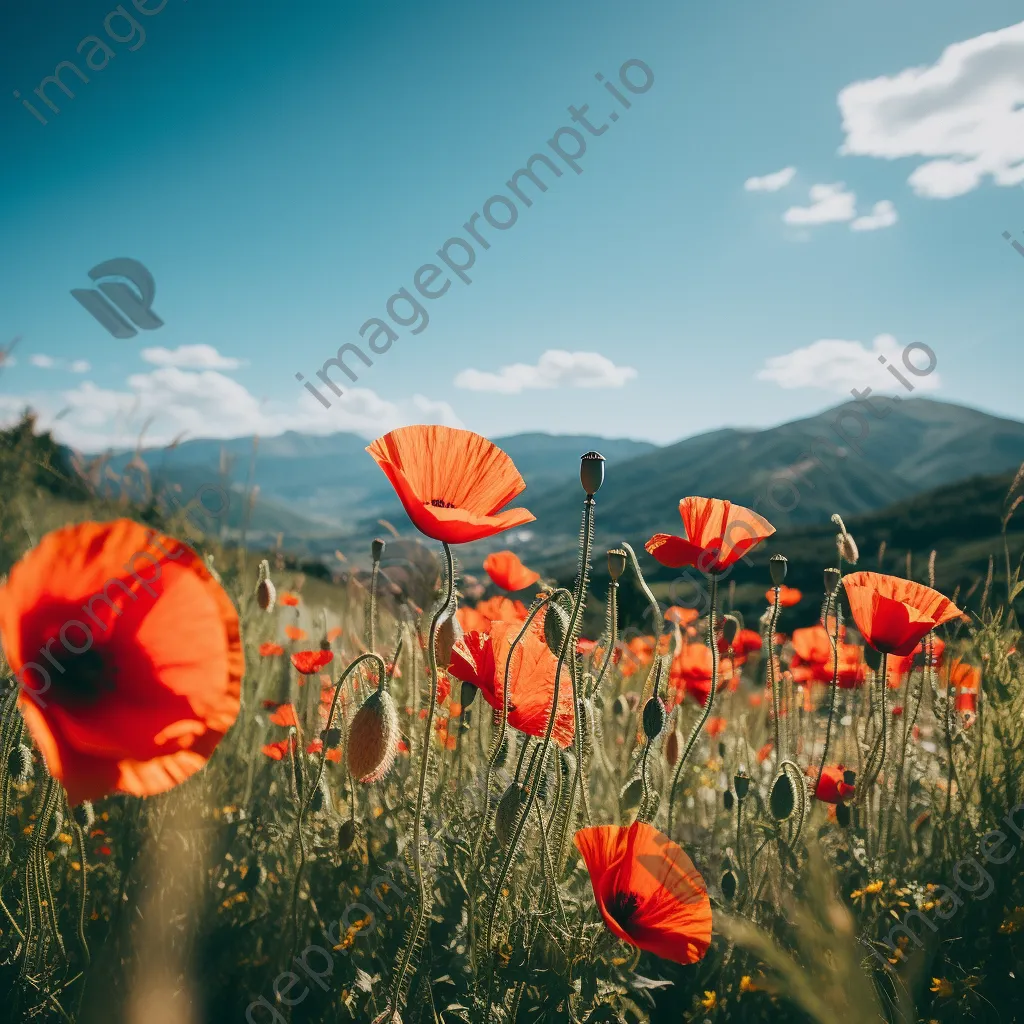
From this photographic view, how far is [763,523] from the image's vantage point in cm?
188

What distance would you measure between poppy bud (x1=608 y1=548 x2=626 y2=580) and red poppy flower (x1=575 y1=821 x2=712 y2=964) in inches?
24.5

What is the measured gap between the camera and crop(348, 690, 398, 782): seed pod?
146cm

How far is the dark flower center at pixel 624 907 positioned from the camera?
5.24 feet

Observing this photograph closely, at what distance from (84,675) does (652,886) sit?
3.87 ft

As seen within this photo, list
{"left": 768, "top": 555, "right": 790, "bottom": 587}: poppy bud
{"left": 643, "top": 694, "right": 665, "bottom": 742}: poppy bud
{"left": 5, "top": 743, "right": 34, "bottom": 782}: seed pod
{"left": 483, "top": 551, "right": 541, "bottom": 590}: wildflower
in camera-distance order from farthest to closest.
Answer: {"left": 483, "top": 551, "right": 541, "bottom": 590}: wildflower → {"left": 768, "top": 555, "right": 790, "bottom": 587}: poppy bud → {"left": 643, "top": 694, "right": 665, "bottom": 742}: poppy bud → {"left": 5, "top": 743, "right": 34, "bottom": 782}: seed pod

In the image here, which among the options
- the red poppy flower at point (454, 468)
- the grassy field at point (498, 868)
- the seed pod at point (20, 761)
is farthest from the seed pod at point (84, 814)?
the red poppy flower at point (454, 468)

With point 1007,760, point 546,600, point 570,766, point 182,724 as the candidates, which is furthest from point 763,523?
point 182,724

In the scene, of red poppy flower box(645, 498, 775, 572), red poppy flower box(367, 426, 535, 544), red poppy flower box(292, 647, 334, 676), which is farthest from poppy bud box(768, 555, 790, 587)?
red poppy flower box(292, 647, 334, 676)

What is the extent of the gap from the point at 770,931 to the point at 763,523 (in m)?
1.22

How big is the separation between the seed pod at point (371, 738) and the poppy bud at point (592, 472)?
59 centimetres

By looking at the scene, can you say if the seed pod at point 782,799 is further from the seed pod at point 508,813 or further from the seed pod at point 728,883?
the seed pod at point 508,813

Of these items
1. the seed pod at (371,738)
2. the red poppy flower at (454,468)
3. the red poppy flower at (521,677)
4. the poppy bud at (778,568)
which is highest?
the red poppy flower at (454,468)

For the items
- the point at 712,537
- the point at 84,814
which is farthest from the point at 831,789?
the point at 84,814

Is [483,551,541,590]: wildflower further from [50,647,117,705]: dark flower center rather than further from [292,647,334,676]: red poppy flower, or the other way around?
[50,647,117,705]: dark flower center
